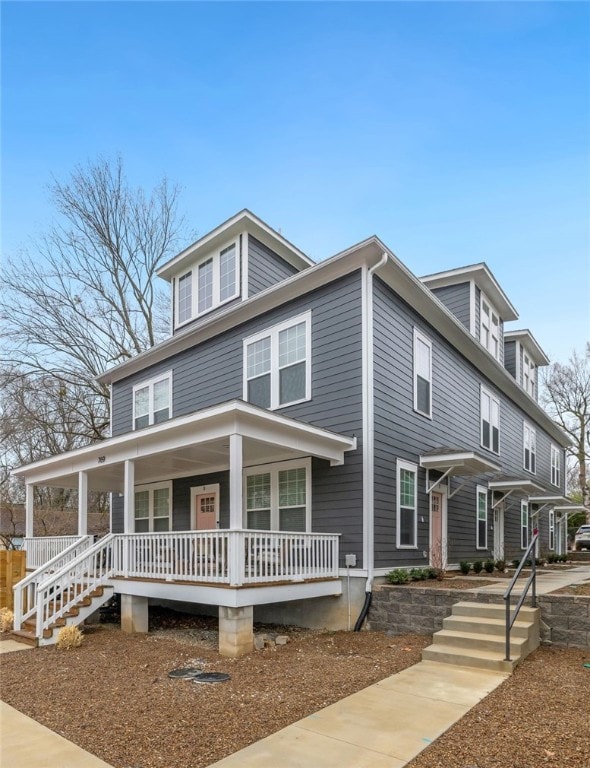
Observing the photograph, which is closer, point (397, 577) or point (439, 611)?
point (439, 611)

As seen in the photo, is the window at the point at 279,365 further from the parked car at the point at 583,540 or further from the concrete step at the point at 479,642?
the parked car at the point at 583,540

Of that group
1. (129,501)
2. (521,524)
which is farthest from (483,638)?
(521,524)

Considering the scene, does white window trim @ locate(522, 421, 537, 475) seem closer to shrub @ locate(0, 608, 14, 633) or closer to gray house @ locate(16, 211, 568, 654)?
gray house @ locate(16, 211, 568, 654)

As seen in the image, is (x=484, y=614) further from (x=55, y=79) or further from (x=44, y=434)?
(x=44, y=434)

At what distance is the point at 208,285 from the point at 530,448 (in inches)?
504

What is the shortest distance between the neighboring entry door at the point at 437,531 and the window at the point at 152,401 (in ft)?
22.0

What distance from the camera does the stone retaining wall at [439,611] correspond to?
24.1 feet

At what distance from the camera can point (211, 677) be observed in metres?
6.50

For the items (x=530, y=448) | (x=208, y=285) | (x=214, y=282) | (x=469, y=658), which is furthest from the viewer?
(x=530, y=448)

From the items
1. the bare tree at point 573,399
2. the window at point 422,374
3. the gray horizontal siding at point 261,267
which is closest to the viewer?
the window at point 422,374

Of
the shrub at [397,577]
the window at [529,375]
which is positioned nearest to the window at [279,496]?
the shrub at [397,577]

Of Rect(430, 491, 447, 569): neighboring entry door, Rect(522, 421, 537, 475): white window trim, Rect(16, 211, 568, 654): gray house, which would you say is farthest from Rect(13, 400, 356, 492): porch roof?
Rect(522, 421, 537, 475): white window trim

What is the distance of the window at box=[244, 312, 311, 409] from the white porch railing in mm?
4829

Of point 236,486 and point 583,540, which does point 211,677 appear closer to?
point 236,486
